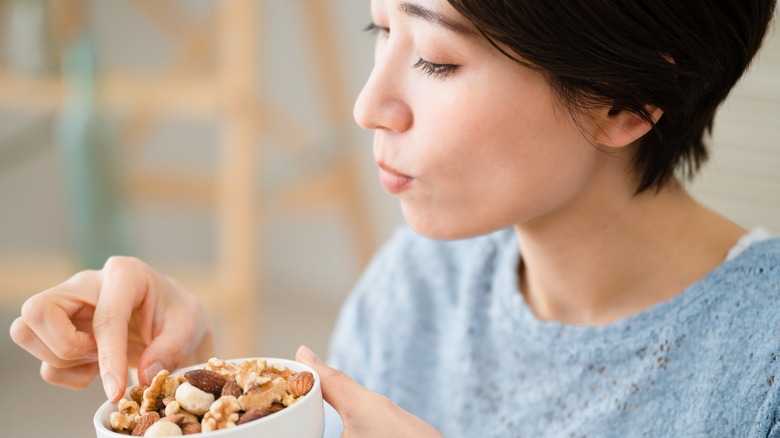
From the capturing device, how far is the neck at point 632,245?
930 millimetres

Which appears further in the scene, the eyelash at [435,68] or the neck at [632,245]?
the neck at [632,245]

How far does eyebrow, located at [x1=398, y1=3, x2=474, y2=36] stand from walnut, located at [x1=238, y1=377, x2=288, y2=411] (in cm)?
34

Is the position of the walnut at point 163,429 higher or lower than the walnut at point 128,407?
higher

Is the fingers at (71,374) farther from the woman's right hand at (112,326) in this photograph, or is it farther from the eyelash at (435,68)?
the eyelash at (435,68)

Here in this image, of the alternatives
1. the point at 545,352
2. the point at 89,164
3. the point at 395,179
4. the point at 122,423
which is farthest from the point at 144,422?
the point at 89,164

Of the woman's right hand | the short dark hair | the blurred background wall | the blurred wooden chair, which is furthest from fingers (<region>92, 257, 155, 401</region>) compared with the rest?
the blurred wooden chair

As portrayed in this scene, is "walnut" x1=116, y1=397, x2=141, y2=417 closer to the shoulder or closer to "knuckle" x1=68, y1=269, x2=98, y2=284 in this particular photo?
"knuckle" x1=68, y1=269, x2=98, y2=284

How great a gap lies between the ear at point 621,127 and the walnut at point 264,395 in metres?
0.41

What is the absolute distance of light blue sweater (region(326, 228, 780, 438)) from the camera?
854 millimetres

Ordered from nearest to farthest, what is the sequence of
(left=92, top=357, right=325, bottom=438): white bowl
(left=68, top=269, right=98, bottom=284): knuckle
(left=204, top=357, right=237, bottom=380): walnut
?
(left=92, top=357, right=325, bottom=438): white bowl, (left=204, top=357, right=237, bottom=380): walnut, (left=68, top=269, right=98, bottom=284): knuckle

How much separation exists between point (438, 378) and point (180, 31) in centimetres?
159

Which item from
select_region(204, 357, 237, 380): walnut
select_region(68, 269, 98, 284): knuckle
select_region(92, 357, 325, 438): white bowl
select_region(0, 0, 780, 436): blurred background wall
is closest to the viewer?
select_region(92, 357, 325, 438): white bowl

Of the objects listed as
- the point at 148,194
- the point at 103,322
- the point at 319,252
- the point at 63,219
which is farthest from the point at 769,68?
the point at 63,219

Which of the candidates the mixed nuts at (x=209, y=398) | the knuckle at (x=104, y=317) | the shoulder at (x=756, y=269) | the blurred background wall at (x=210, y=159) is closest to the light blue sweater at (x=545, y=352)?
the shoulder at (x=756, y=269)
